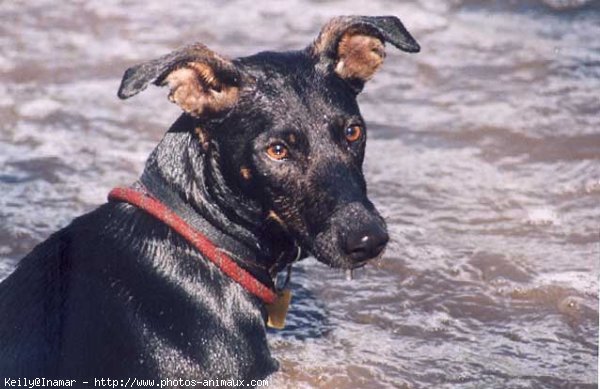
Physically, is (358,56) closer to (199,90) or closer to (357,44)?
(357,44)

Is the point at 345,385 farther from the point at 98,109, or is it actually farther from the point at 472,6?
the point at 472,6

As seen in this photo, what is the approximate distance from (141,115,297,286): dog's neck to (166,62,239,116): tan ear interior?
118mm

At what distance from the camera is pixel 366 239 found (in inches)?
196

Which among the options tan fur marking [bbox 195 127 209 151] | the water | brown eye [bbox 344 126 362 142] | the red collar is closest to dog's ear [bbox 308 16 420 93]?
brown eye [bbox 344 126 362 142]

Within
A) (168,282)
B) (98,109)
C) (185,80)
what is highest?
(185,80)

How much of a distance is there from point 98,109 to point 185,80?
4.68 metres

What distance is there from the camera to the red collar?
204 inches

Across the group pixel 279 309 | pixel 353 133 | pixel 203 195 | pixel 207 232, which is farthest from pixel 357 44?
pixel 279 309

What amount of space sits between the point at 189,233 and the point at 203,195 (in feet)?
0.70

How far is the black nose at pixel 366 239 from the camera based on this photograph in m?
4.97

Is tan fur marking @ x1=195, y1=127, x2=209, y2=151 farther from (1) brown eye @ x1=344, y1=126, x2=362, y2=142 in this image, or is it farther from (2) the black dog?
(1) brown eye @ x1=344, y1=126, x2=362, y2=142

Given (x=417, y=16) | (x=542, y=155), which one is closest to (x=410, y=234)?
(x=542, y=155)

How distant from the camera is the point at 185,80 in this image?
208 inches

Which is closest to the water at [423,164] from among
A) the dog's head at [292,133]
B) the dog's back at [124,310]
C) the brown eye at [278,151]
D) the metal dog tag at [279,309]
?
the metal dog tag at [279,309]
